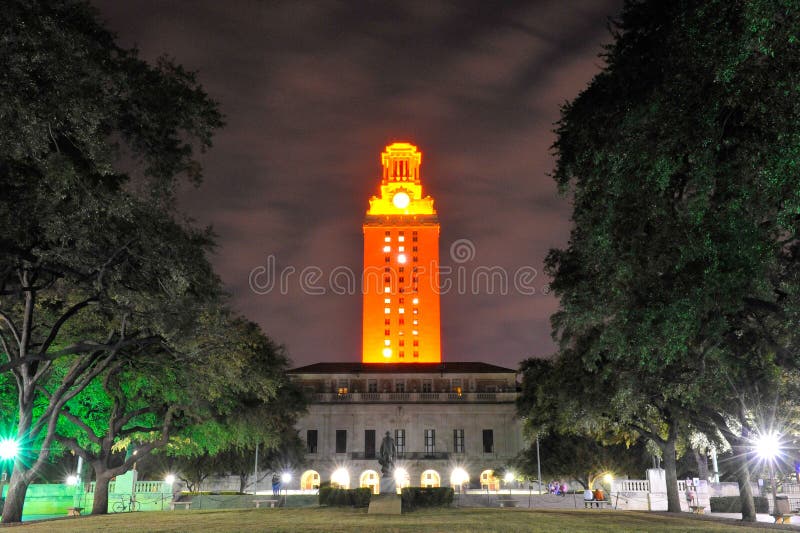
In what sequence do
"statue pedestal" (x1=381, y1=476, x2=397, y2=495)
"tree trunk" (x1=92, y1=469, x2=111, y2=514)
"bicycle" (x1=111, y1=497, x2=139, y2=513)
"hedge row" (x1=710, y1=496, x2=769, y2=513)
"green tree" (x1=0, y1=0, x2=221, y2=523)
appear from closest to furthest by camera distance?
1. "green tree" (x1=0, y1=0, x2=221, y2=523)
2. "tree trunk" (x1=92, y1=469, x2=111, y2=514)
3. "statue pedestal" (x1=381, y1=476, x2=397, y2=495)
4. "bicycle" (x1=111, y1=497, x2=139, y2=513)
5. "hedge row" (x1=710, y1=496, x2=769, y2=513)

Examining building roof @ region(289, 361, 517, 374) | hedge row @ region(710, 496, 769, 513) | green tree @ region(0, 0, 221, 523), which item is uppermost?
building roof @ region(289, 361, 517, 374)

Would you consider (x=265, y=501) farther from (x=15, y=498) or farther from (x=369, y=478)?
(x=369, y=478)

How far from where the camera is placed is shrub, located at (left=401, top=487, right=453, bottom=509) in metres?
28.0

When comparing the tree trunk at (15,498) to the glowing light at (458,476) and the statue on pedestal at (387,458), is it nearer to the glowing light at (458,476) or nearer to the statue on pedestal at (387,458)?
the statue on pedestal at (387,458)

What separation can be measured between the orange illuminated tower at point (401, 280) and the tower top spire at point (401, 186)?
22 centimetres

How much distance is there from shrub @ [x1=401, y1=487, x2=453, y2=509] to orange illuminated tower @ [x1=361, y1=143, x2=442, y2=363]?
314ft

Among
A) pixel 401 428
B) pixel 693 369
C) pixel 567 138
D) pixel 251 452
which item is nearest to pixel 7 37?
pixel 567 138

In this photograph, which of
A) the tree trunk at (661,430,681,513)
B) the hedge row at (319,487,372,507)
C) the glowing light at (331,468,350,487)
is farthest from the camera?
the glowing light at (331,468,350,487)

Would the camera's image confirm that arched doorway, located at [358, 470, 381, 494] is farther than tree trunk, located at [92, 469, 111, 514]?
Yes

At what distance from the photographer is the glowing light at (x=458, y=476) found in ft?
258

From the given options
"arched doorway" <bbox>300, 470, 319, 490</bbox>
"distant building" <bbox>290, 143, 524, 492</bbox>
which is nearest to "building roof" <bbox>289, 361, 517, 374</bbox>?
"distant building" <bbox>290, 143, 524, 492</bbox>

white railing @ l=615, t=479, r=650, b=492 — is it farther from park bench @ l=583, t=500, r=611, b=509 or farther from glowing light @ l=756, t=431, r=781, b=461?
glowing light @ l=756, t=431, r=781, b=461

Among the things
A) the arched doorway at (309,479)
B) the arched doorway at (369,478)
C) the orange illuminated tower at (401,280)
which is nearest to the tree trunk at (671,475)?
the arched doorway at (369,478)

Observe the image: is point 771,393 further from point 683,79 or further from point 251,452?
point 251,452
